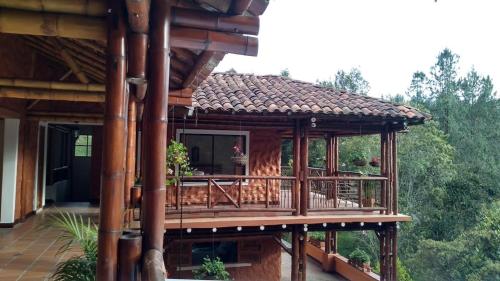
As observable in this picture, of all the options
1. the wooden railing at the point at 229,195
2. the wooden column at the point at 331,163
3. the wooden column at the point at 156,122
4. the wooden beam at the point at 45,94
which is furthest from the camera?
the wooden column at the point at 331,163

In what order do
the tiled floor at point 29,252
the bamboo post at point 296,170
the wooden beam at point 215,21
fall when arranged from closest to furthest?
the wooden beam at point 215,21 < the tiled floor at point 29,252 < the bamboo post at point 296,170

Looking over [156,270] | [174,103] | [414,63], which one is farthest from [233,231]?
[414,63]

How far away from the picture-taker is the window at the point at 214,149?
31.1 ft

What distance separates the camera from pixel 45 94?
5.38 meters

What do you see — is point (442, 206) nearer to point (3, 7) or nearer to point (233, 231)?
point (233, 231)

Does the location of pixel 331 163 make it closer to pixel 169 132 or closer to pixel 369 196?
pixel 369 196

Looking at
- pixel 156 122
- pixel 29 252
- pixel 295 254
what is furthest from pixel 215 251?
pixel 156 122

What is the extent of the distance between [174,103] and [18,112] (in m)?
4.05

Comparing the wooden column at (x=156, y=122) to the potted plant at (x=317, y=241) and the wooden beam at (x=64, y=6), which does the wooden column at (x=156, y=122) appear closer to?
the wooden beam at (x=64, y=6)

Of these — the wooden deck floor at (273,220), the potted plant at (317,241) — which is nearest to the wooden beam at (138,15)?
the wooden deck floor at (273,220)

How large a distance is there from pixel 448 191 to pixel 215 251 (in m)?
15.5

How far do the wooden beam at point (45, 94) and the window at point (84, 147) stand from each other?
821 centimetres

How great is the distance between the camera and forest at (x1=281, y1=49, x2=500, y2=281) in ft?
52.5

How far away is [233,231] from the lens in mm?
8453
